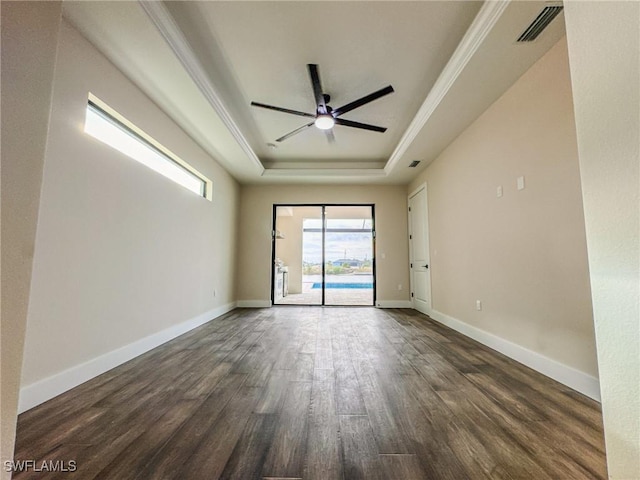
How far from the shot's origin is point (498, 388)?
6.01 feet

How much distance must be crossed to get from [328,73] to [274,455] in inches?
122

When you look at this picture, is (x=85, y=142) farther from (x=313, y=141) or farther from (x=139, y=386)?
(x=313, y=141)

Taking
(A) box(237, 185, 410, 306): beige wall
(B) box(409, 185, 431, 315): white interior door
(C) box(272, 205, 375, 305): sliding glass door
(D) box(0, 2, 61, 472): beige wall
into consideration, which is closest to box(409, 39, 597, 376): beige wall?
(B) box(409, 185, 431, 315): white interior door

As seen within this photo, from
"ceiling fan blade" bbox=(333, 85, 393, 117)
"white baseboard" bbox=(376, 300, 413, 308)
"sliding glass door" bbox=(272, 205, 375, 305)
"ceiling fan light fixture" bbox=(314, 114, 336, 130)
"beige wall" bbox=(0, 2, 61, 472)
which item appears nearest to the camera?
"beige wall" bbox=(0, 2, 61, 472)

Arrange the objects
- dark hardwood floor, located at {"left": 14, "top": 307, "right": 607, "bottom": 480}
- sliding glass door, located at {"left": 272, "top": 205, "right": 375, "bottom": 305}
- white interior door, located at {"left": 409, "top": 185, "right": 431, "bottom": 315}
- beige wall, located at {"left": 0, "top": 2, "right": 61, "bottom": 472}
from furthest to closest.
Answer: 1. sliding glass door, located at {"left": 272, "top": 205, "right": 375, "bottom": 305}
2. white interior door, located at {"left": 409, "top": 185, "right": 431, "bottom": 315}
3. dark hardwood floor, located at {"left": 14, "top": 307, "right": 607, "bottom": 480}
4. beige wall, located at {"left": 0, "top": 2, "right": 61, "bottom": 472}

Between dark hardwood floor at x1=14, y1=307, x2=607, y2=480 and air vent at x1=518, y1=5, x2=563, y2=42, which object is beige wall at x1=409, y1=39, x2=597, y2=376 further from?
dark hardwood floor at x1=14, y1=307, x2=607, y2=480

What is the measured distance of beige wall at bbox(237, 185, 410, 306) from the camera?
5500 mm

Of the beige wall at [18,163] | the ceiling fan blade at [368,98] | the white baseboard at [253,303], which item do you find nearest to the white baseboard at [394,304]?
the white baseboard at [253,303]

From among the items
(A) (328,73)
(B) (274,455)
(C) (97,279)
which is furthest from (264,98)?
(B) (274,455)

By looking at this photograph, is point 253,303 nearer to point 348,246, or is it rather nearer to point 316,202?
point 316,202

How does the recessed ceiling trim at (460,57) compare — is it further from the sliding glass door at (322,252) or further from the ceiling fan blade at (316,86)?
the sliding glass door at (322,252)

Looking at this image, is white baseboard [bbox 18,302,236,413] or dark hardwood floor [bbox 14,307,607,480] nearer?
dark hardwood floor [bbox 14,307,607,480]

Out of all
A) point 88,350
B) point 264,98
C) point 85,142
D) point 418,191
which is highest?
point 264,98

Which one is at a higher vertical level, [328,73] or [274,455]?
[328,73]
